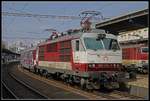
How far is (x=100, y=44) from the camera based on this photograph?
62.1 feet

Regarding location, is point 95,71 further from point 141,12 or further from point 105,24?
point 105,24

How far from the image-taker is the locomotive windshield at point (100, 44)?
61.3ft

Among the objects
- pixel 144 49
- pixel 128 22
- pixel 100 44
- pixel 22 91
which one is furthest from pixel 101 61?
pixel 128 22

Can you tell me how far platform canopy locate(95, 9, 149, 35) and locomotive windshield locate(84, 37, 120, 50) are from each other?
1042 inches

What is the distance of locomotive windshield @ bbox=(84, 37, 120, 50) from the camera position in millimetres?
18672

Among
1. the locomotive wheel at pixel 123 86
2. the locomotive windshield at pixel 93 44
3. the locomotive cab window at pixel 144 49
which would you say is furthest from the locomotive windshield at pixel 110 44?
the locomotive cab window at pixel 144 49

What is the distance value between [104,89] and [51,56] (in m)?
6.45

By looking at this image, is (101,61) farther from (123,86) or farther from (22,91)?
(22,91)

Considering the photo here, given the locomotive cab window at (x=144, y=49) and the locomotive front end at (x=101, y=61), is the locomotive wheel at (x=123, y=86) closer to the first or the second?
the locomotive front end at (x=101, y=61)

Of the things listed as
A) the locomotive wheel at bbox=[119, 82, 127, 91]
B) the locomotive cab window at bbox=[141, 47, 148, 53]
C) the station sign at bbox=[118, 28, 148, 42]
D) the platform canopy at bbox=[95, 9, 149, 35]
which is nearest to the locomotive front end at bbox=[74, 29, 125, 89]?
the locomotive wheel at bbox=[119, 82, 127, 91]

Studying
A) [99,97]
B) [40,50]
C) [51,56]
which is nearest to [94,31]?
[99,97]

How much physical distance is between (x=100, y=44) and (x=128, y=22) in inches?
1308

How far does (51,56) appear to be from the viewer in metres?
25.2

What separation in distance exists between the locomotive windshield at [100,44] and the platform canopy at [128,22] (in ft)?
86.9
